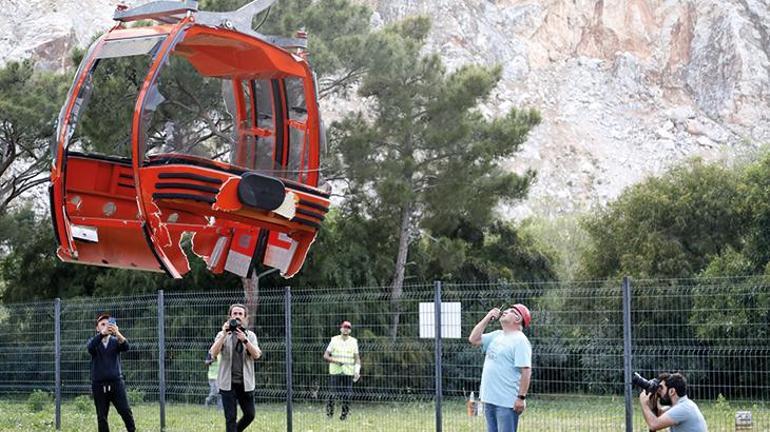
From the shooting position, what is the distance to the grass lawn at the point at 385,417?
1302 centimetres

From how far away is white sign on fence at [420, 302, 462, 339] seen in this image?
13430mm

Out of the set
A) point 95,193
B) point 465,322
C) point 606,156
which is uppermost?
point 606,156

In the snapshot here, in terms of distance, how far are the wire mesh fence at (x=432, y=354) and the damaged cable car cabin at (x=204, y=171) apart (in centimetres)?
234

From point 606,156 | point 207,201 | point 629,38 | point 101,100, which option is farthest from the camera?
point 629,38

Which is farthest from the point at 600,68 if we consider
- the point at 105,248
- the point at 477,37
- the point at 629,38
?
the point at 105,248

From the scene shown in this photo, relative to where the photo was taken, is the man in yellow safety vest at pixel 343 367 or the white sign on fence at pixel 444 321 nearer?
the white sign on fence at pixel 444 321

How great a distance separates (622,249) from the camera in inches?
1371

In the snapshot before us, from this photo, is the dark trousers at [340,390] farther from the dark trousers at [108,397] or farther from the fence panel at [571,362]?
the dark trousers at [108,397]

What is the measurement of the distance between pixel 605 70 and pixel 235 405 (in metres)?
73.2

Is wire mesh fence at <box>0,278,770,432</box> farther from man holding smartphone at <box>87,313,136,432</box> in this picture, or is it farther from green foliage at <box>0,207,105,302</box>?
green foliage at <box>0,207,105,302</box>

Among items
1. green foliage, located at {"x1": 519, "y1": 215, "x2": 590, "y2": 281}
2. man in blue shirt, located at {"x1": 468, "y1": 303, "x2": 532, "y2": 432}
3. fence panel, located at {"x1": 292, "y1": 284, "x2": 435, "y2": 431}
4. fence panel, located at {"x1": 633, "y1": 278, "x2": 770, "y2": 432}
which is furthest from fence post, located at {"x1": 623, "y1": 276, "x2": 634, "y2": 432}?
green foliage, located at {"x1": 519, "y1": 215, "x2": 590, "y2": 281}

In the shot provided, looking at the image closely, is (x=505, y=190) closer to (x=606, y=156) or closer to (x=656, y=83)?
(x=606, y=156)

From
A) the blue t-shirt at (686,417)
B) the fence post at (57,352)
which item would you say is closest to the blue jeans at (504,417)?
the blue t-shirt at (686,417)

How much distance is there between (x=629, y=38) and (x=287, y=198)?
75.4 m
